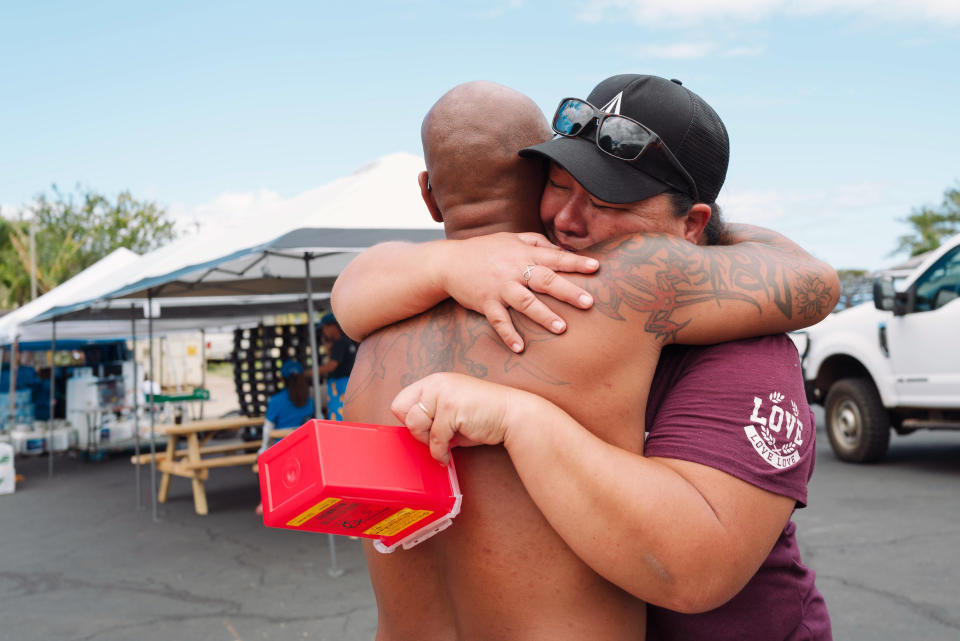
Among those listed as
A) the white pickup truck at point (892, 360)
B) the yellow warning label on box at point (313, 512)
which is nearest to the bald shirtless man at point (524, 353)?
the yellow warning label on box at point (313, 512)

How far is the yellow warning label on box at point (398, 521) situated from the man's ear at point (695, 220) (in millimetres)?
721

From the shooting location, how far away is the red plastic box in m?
1.09

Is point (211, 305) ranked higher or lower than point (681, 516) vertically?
higher

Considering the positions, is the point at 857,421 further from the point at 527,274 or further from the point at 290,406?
the point at 527,274

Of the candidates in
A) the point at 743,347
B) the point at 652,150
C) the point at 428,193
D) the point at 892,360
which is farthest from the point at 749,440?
the point at 892,360

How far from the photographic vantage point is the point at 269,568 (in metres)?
6.11

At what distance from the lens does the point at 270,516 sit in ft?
3.85

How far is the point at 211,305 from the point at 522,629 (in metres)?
11.5

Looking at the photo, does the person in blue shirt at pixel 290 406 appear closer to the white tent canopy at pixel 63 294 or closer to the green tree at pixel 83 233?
the white tent canopy at pixel 63 294

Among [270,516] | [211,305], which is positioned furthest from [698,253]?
[211,305]

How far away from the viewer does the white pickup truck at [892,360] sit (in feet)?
23.8

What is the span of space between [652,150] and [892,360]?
25.2 feet

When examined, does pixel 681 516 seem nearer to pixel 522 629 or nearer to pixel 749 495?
pixel 749 495

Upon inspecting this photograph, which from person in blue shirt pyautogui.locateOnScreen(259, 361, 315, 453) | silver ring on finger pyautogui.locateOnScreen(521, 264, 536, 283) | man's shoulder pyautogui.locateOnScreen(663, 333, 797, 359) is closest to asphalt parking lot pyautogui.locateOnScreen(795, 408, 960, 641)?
man's shoulder pyautogui.locateOnScreen(663, 333, 797, 359)
